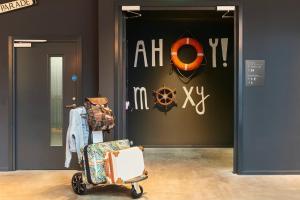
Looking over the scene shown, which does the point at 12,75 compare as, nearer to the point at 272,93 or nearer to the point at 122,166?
the point at 122,166

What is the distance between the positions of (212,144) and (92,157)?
13.1 ft

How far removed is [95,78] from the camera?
18.2 ft

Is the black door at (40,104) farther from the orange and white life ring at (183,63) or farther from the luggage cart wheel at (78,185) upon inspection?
the orange and white life ring at (183,63)

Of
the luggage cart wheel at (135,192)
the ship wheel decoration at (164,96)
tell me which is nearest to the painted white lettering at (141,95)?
the ship wheel decoration at (164,96)

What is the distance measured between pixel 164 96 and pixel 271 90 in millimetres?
2702

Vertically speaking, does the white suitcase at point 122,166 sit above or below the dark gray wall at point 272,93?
below

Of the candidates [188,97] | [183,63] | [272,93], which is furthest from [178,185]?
[183,63]

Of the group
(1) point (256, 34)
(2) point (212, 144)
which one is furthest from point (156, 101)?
(1) point (256, 34)

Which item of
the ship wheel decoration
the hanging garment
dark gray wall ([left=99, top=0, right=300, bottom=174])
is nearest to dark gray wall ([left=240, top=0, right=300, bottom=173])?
dark gray wall ([left=99, top=0, right=300, bottom=174])

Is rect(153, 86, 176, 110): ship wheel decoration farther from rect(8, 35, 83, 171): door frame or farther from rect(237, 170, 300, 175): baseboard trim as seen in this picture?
rect(237, 170, 300, 175): baseboard trim

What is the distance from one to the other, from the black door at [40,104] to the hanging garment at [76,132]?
1.19 meters

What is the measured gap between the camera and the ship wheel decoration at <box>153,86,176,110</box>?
7.73 meters

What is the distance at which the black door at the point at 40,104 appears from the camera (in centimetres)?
561

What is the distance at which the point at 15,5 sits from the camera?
5.55m
